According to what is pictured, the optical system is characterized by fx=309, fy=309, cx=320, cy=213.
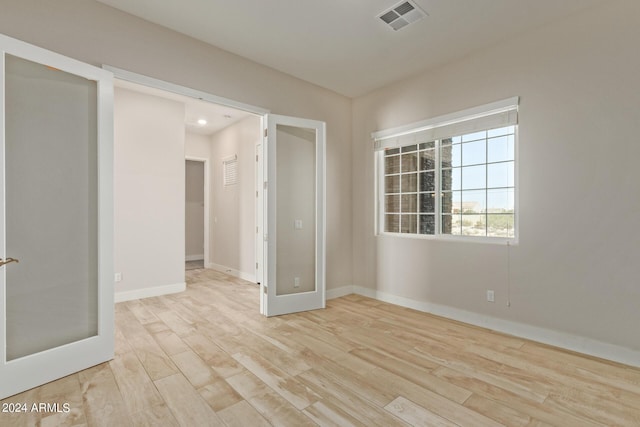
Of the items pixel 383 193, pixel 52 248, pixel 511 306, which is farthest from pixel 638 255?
pixel 52 248

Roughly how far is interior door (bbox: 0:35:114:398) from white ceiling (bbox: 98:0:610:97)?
95 centimetres

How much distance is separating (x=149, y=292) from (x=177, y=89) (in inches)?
120

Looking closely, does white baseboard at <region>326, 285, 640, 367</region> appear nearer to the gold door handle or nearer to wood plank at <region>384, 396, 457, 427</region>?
wood plank at <region>384, 396, 457, 427</region>

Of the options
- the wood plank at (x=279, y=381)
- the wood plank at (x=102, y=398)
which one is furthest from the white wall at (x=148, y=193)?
the wood plank at (x=279, y=381)

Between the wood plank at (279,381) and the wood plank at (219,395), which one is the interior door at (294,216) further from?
the wood plank at (219,395)

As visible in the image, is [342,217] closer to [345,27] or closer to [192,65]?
[345,27]

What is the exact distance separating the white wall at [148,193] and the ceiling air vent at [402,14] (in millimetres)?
3550

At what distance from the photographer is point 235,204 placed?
6160 mm

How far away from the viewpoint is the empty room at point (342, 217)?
2.10 m

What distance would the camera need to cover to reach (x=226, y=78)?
3412mm

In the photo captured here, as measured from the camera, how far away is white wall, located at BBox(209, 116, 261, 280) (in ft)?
18.5

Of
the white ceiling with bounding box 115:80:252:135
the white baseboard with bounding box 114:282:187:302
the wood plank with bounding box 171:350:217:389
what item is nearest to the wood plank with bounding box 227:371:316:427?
the wood plank with bounding box 171:350:217:389

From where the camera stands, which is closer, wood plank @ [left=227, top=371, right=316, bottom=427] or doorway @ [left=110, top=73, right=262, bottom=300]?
wood plank @ [left=227, top=371, right=316, bottom=427]

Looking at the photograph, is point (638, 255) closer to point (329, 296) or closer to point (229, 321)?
point (329, 296)
